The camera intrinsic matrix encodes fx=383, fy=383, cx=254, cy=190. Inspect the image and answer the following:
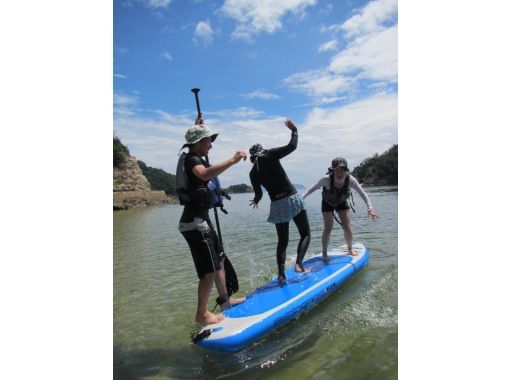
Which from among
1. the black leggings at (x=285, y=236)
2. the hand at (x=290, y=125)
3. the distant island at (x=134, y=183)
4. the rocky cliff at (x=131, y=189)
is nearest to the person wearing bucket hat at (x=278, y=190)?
the black leggings at (x=285, y=236)

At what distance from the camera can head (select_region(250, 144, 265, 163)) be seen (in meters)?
4.44

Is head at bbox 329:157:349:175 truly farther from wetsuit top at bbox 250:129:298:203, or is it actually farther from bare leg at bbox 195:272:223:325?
bare leg at bbox 195:272:223:325

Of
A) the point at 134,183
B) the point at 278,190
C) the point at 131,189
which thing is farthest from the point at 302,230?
the point at 134,183

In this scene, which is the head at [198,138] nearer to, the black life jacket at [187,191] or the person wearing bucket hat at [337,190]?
the black life jacket at [187,191]

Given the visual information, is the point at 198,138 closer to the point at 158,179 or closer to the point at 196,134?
the point at 196,134

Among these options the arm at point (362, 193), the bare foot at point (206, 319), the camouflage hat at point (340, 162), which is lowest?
the bare foot at point (206, 319)

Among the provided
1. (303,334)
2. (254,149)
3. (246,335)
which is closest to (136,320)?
(246,335)

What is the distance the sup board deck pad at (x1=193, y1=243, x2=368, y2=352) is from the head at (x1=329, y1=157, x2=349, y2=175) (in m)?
1.32

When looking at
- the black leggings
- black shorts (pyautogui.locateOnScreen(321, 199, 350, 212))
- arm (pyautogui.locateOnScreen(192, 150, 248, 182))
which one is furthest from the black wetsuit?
arm (pyautogui.locateOnScreen(192, 150, 248, 182))

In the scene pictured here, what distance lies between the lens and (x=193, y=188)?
338 cm

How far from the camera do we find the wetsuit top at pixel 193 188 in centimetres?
330

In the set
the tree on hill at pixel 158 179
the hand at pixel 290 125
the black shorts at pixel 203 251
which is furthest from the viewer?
the tree on hill at pixel 158 179

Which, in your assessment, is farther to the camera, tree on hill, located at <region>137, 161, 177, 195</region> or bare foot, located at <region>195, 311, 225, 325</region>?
tree on hill, located at <region>137, 161, 177, 195</region>
